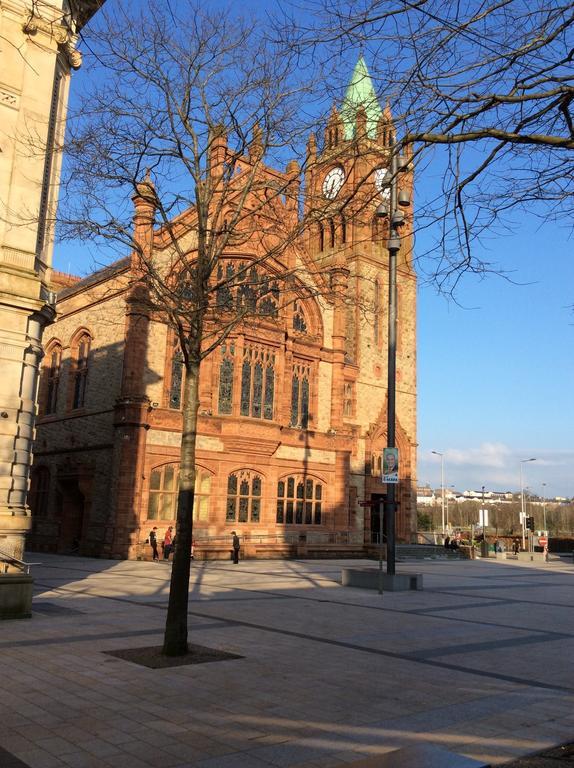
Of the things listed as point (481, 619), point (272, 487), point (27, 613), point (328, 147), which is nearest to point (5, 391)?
point (27, 613)

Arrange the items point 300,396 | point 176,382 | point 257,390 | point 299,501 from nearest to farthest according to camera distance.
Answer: point 176,382
point 257,390
point 299,501
point 300,396

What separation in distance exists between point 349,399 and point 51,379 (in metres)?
17.2

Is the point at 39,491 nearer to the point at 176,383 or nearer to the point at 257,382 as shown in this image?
the point at 176,383

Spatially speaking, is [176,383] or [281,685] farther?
[176,383]

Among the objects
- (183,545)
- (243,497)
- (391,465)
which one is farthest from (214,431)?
(183,545)

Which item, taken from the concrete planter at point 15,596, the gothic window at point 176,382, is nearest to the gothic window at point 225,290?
the concrete planter at point 15,596

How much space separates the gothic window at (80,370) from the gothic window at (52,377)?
190cm

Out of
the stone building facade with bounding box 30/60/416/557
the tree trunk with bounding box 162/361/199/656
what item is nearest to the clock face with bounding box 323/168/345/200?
the tree trunk with bounding box 162/361/199/656

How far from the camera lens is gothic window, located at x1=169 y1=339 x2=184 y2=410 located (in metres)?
32.0

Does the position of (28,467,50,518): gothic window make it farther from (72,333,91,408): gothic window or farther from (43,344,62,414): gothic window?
(72,333,91,408): gothic window

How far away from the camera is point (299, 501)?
36.4 metres

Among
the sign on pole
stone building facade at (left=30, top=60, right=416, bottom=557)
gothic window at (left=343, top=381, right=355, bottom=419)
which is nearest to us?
the sign on pole

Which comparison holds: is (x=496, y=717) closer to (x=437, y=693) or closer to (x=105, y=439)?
(x=437, y=693)

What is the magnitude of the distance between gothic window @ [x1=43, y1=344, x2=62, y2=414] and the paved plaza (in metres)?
22.3
